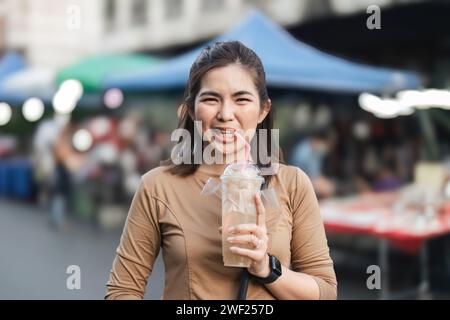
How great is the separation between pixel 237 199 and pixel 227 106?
0.23m

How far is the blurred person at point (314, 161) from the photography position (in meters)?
8.20

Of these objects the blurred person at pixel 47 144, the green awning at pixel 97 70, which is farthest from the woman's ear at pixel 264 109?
the blurred person at pixel 47 144

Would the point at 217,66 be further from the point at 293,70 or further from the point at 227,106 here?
the point at 293,70

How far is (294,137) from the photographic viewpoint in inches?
396

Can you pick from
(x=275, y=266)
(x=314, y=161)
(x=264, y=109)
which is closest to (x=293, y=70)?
(x=314, y=161)

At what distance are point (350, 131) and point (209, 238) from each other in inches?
387

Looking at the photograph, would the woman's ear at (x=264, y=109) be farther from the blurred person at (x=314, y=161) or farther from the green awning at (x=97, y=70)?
the green awning at (x=97, y=70)

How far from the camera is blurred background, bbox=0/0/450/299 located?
6.17m

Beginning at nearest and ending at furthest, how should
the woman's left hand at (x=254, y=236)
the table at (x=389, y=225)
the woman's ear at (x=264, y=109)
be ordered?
the woman's left hand at (x=254, y=236) → the woman's ear at (x=264, y=109) → the table at (x=389, y=225)

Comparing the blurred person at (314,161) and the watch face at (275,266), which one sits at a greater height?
the blurred person at (314,161)

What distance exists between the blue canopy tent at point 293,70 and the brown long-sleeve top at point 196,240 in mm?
5165

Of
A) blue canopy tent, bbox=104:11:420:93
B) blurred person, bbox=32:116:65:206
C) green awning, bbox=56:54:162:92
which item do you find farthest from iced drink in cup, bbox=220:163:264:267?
blurred person, bbox=32:116:65:206

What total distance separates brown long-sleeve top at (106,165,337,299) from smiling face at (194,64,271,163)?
0.38 ft

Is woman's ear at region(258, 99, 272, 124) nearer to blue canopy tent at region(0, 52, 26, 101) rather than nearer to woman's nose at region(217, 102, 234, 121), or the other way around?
woman's nose at region(217, 102, 234, 121)
